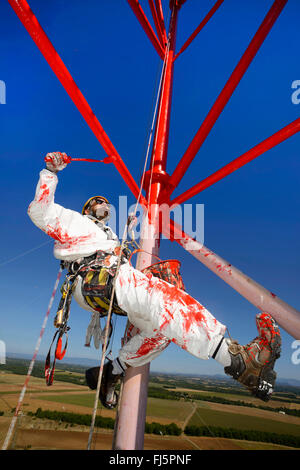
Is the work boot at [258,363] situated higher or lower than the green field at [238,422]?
higher

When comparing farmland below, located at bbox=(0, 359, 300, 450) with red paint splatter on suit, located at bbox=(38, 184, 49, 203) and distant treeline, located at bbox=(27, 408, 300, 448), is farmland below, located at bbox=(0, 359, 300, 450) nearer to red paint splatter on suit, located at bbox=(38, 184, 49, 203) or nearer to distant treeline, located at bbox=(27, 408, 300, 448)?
distant treeline, located at bbox=(27, 408, 300, 448)

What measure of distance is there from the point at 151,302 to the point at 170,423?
2119 centimetres

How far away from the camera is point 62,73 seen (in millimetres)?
2734

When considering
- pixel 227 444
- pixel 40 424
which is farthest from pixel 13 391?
pixel 227 444

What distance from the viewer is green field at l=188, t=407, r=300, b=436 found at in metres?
20.7

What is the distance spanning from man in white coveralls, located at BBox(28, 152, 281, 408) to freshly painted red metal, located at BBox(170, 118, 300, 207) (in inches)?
60.0

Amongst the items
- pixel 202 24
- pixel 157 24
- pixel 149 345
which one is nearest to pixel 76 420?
pixel 149 345

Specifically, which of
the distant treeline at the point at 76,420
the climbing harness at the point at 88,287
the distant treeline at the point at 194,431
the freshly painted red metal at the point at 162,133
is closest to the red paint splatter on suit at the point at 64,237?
the climbing harness at the point at 88,287

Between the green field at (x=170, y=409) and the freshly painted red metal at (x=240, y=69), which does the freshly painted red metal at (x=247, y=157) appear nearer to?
the freshly painted red metal at (x=240, y=69)

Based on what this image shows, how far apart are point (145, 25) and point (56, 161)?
4689mm

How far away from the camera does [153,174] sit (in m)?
3.74

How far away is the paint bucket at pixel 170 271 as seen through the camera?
2.12 meters

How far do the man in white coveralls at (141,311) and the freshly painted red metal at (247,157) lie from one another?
1.52 meters

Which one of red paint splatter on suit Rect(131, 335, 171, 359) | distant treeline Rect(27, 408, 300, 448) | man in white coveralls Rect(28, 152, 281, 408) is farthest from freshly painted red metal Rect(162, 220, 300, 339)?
distant treeline Rect(27, 408, 300, 448)
